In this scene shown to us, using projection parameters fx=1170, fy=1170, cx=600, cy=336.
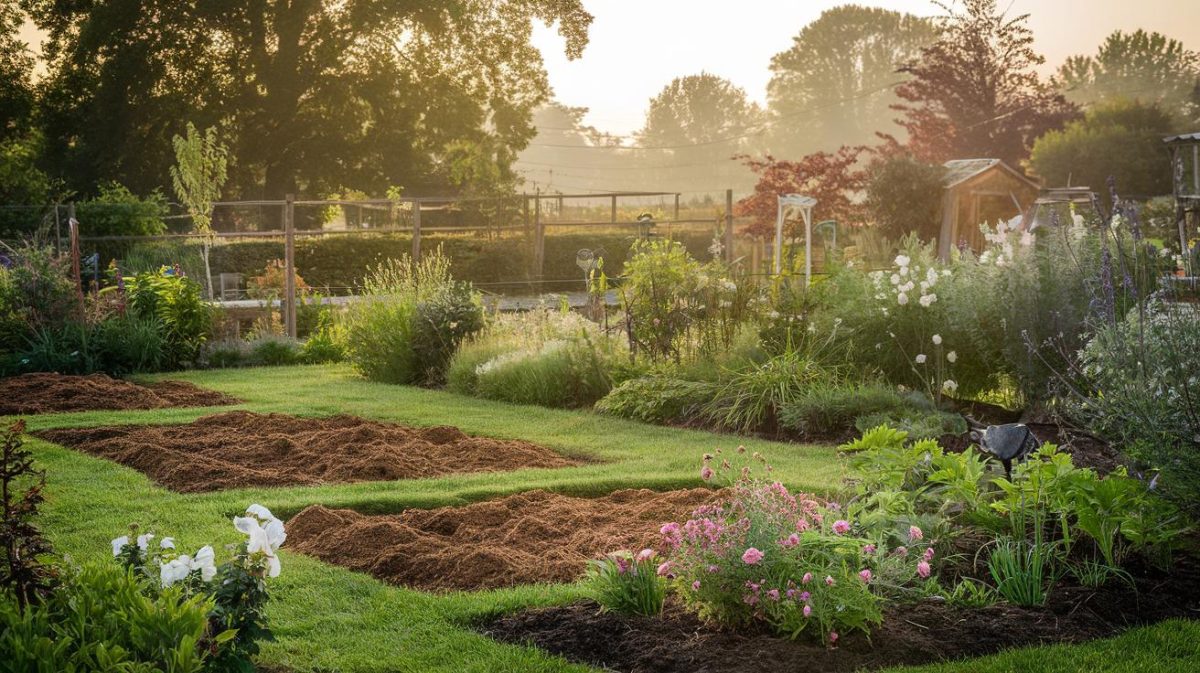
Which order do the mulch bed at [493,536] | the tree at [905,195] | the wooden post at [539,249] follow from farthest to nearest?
1. the wooden post at [539,249]
2. the tree at [905,195]
3. the mulch bed at [493,536]

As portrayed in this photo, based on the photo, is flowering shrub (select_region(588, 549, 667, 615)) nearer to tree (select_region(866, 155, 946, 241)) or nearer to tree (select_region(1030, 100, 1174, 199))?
tree (select_region(866, 155, 946, 241))

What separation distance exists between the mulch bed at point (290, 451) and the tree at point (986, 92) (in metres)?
26.8

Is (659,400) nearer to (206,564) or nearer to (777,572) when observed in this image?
(777,572)

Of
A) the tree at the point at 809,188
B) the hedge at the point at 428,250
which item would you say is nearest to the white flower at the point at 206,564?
the hedge at the point at 428,250

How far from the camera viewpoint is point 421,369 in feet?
40.8

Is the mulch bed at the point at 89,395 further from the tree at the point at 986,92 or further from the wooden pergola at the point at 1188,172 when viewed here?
the tree at the point at 986,92

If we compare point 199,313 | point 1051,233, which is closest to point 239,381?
point 199,313

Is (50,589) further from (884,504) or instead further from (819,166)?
(819,166)

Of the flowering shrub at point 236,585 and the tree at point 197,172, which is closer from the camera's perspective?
the flowering shrub at point 236,585

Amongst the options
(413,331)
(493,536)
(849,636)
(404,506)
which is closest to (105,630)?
(849,636)

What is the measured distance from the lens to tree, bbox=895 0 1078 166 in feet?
108

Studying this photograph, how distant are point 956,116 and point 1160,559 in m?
30.7

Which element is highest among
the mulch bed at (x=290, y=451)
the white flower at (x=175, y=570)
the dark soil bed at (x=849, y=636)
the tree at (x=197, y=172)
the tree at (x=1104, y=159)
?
the tree at (x=1104, y=159)

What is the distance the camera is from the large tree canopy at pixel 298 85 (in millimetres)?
28359
